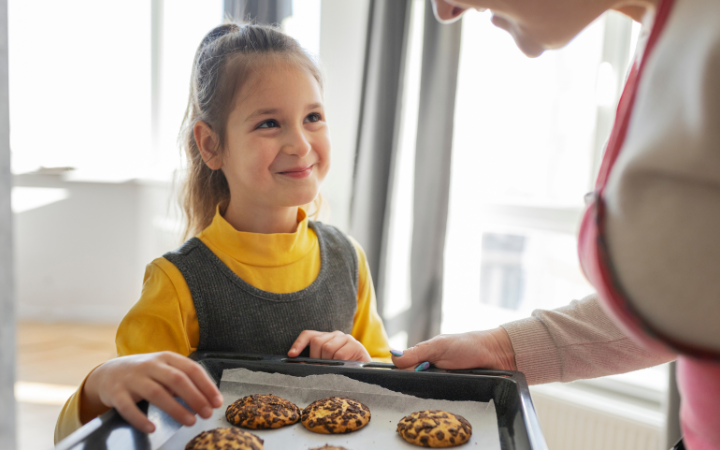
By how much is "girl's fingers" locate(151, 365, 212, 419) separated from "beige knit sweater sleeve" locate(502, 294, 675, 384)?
51 centimetres

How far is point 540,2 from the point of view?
0.51m

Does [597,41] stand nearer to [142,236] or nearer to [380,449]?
[380,449]

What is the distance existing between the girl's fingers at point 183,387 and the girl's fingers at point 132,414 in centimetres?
4

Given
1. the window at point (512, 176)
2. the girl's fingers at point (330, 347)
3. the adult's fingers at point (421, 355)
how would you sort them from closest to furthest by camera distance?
the adult's fingers at point (421, 355), the girl's fingers at point (330, 347), the window at point (512, 176)

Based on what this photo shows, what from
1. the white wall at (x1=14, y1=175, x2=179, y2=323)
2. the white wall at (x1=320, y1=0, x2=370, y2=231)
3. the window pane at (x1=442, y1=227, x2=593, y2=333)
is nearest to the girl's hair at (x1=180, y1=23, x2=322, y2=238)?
the white wall at (x1=320, y1=0, x2=370, y2=231)

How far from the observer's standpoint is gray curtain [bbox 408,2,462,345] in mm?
2127

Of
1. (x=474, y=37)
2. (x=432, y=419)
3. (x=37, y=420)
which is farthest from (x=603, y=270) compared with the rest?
(x=37, y=420)

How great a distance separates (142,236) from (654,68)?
4121 millimetres

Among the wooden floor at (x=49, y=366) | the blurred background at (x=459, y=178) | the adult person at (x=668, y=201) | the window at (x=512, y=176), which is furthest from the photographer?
the wooden floor at (x=49, y=366)

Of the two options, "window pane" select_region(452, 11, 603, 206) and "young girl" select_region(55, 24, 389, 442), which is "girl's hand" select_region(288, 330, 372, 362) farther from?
"window pane" select_region(452, 11, 603, 206)

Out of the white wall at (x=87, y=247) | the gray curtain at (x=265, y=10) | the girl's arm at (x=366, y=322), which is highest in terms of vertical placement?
the gray curtain at (x=265, y=10)

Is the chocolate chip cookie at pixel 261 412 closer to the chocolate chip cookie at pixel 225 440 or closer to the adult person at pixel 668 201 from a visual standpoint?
the chocolate chip cookie at pixel 225 440

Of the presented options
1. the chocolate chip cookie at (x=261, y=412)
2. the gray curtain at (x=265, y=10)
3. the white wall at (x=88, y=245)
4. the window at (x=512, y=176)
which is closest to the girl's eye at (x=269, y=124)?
the chocolate chip cookie at (x=261, y=412)

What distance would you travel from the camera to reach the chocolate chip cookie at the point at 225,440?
2.17 feet
